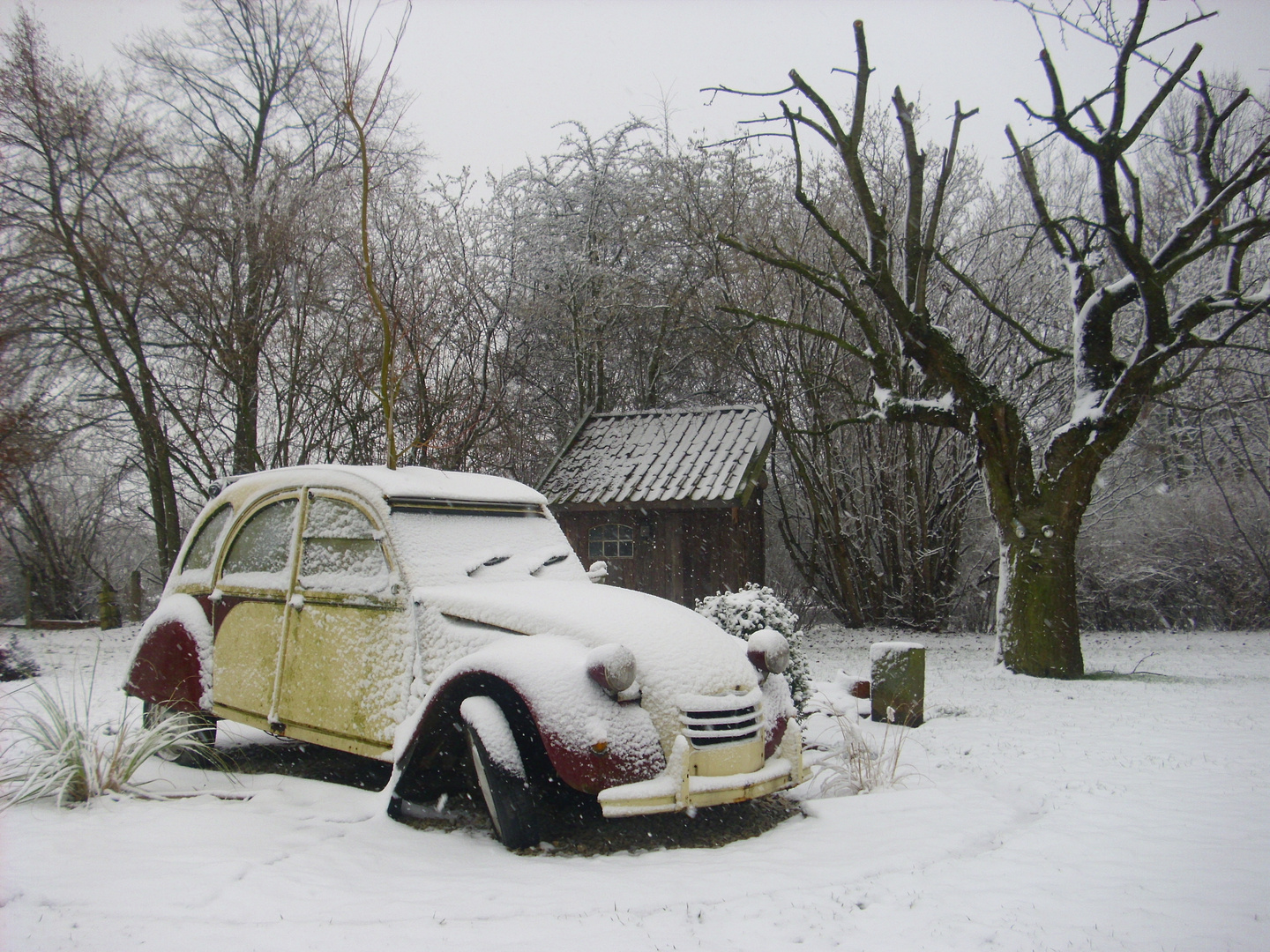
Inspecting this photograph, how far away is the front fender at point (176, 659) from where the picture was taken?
535 centimetres

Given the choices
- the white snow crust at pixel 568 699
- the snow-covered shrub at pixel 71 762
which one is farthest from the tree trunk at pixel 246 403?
the white snow crust at pixel 568 699

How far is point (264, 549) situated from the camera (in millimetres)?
5328

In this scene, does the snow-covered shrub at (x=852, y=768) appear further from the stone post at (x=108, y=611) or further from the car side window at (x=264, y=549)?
the stone post at (x=108, y=611)

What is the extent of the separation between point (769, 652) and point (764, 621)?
85.2 inches

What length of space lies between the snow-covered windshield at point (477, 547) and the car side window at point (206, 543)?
Answer: 1.66 m

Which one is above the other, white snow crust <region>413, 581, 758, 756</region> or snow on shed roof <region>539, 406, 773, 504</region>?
snow on shed roof <region>539, 406, 773, 504</region>

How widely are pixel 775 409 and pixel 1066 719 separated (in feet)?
31.5

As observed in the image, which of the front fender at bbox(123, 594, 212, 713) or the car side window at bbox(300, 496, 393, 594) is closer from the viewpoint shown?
the car side window at bbox(300, 496, 393, 594)

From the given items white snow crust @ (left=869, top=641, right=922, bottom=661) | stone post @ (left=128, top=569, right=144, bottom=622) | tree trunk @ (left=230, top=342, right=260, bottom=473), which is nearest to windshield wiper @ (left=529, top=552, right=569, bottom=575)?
white snow crust @ (left=869, top=641, right=922, bottom=661)

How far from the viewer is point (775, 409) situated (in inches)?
631

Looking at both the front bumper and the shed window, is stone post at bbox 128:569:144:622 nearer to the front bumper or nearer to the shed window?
the shed window

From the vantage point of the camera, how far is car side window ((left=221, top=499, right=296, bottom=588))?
5.17 m

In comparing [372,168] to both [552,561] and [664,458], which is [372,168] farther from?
[552,561]

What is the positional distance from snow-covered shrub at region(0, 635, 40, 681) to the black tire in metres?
7.16
